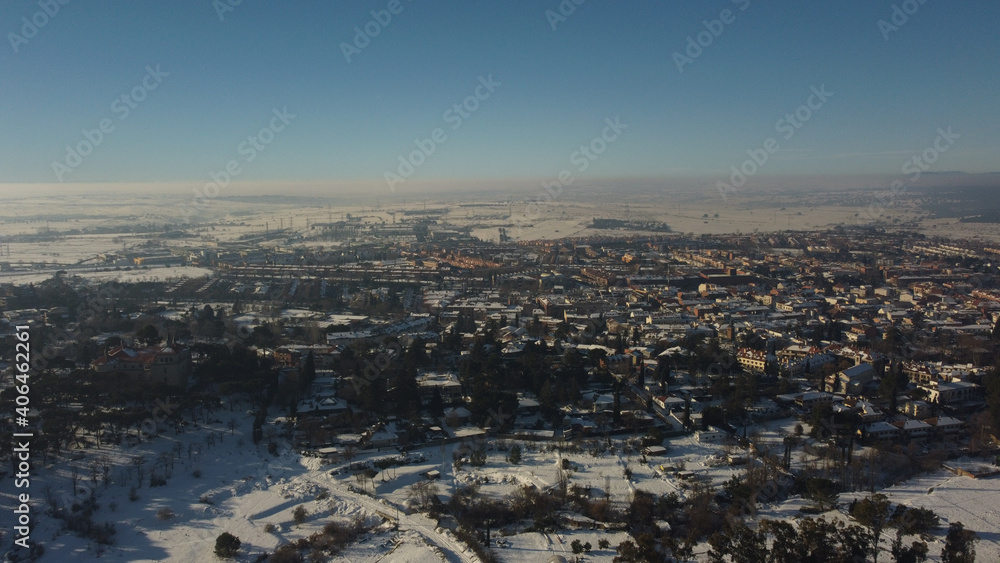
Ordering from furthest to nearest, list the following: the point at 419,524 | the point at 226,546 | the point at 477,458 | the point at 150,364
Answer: the point at 150,364, the point at 477,458, the point at 419,524, the point at 226,546

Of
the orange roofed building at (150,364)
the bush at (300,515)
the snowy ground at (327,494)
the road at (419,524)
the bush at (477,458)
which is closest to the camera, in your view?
the road at (419,524)

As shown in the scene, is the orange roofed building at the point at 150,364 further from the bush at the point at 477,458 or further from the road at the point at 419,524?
the bush at the point at 477,458

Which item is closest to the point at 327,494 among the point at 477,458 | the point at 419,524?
the point at 419,524

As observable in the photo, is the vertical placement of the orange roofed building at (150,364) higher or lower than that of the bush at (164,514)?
higher

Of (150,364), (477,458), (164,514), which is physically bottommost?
(164,514)

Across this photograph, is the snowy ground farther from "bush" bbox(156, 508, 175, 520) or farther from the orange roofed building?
the orange roofed building

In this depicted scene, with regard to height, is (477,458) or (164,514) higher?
(477,458)

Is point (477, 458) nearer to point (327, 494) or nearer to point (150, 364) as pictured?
point (327, 494)

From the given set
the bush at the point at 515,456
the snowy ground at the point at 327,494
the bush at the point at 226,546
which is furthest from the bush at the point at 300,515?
the bush at the point at 515,456

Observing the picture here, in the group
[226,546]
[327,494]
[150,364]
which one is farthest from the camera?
[150,364]
